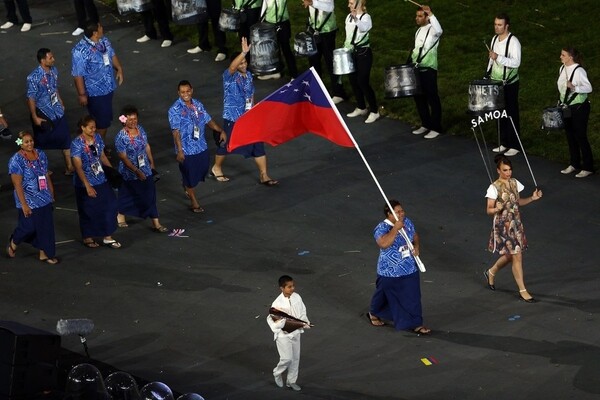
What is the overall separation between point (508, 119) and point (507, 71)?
0.68 meters

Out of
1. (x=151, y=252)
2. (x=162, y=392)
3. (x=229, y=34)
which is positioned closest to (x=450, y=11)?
(x=229, y=34)

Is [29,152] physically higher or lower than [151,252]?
higher

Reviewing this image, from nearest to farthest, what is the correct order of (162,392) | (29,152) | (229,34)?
(162,392)
(29,152)
(229,34)

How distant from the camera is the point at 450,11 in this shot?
25203 millimetres

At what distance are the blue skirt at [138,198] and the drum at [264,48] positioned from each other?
451 cm

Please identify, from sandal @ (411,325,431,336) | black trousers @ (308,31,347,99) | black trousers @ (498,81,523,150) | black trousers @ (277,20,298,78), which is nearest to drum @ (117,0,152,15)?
black trousers @ (277,20,298,78)

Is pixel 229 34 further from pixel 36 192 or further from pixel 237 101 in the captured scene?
pixel 36 192

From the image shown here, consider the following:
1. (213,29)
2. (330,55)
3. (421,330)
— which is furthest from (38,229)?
(213,29)

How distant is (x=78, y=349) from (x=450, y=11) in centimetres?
1165

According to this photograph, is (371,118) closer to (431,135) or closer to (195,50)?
(431,135)

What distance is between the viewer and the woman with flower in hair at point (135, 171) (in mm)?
17891

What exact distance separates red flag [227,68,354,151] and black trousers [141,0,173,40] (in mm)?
9050

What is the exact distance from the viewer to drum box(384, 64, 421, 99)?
20.6m

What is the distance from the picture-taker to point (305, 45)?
72.2 feet
